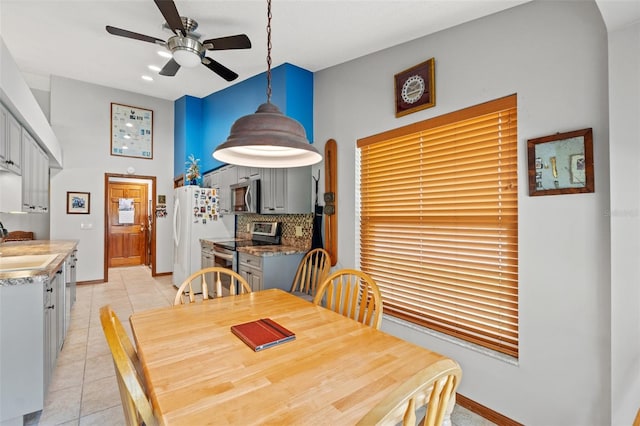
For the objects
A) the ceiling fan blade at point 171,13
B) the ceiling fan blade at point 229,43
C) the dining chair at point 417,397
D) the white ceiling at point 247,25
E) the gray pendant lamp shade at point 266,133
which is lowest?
the dining chair at point 417,397

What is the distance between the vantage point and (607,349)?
5.32 ft

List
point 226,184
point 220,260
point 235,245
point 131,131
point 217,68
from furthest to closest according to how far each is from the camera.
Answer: point 131,131 → point 226,184 → point 220,260 → point 235,245 → point 217,68

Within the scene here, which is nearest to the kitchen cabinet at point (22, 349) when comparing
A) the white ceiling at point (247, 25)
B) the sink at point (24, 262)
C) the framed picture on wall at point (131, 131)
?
the sink at point (24, 262)

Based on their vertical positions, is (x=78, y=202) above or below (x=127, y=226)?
above

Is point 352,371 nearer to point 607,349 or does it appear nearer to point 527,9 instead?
point 607,349

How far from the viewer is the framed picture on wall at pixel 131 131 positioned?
215 inches

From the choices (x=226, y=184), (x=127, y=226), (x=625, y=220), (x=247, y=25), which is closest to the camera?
(x=625, y=220)

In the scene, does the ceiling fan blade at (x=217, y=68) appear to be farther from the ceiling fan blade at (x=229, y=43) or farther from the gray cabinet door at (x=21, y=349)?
the gray cabinet door at (x=21, y=349)

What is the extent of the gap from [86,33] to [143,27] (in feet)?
2.50

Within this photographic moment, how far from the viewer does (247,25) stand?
2789 millimetres

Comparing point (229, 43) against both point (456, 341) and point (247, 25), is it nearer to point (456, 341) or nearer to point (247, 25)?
point (247, 25)

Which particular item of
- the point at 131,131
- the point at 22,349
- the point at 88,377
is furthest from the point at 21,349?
the point at 131,131

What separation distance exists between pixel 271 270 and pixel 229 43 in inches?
83.5

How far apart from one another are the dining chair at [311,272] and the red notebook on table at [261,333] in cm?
152
